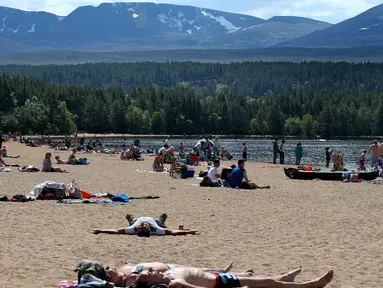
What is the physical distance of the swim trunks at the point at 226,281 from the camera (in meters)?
9.72

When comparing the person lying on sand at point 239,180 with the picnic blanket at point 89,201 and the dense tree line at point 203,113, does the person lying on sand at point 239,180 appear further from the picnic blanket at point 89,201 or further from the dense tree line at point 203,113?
the dense tree line at point 203,113

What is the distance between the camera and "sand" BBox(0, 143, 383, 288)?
38.8ft

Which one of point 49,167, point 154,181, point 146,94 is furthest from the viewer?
point 146,94

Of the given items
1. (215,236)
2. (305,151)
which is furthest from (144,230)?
(305,151)

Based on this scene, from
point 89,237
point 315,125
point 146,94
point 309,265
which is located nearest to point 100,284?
point 309,265

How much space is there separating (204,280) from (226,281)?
32 centimetres

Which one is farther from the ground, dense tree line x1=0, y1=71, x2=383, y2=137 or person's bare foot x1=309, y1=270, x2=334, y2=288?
person's bare foot x1=309, y1=270, x2=334, y2=288

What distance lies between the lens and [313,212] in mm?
19531

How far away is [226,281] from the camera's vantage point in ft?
32.0

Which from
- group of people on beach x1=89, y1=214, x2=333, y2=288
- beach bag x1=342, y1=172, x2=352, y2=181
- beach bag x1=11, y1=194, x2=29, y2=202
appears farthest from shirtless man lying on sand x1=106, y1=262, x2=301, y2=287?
beach bag x1=342, y1=172, x2=352, y2=181

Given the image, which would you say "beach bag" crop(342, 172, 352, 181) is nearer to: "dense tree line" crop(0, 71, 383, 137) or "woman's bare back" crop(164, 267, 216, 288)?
"woman's bare back" crop(164, 267, 216, 288)

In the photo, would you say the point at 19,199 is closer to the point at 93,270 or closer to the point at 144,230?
the point at 144,230

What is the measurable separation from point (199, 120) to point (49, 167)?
138 meters

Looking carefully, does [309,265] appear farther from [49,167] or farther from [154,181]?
[49,167]
